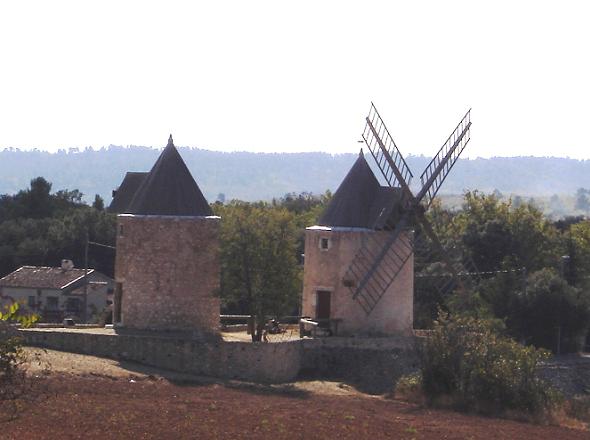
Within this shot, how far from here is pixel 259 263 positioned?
36625 mm

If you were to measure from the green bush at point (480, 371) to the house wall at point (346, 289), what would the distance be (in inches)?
199

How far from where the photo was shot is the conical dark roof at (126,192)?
3997 cm

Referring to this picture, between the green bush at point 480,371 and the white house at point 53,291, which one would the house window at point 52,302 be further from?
the green bush at point 480,371

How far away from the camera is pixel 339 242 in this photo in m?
39.2

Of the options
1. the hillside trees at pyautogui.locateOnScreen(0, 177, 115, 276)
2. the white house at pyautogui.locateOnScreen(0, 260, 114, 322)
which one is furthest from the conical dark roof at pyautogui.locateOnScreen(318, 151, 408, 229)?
the hillside trees at pyautogui.locateOnScreen(0, 177, 115, 276)

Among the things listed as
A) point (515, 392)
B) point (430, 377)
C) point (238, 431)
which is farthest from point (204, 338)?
point (238, 431)

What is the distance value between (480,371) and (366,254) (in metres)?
7.55

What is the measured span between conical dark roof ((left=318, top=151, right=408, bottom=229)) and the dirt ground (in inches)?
226

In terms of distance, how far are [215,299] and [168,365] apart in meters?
3.39

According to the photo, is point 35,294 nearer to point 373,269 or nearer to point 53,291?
point 53,291

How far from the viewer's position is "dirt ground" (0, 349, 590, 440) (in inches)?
987

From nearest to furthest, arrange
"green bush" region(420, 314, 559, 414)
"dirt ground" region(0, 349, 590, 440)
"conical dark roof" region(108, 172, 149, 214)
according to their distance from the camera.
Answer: "dirt ground" region(0, 349, 590, 440) → "green bush" region(420, 314, 559, 414) → "conical dark roof" region(108, 172, 149, 214)

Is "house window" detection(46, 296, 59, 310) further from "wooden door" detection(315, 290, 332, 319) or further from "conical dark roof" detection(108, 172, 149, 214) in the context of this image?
"wooden door" detection(315, 290, 332, 319)

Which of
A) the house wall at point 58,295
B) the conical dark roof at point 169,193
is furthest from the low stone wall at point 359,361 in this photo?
the house wall at point 58,295
